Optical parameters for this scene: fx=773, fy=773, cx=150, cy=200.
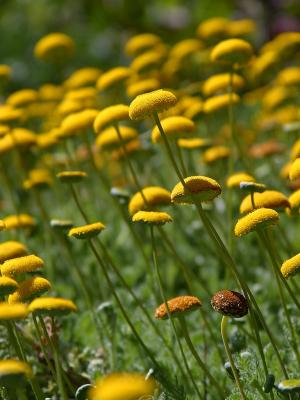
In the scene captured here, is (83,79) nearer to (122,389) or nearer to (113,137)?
(113,137)

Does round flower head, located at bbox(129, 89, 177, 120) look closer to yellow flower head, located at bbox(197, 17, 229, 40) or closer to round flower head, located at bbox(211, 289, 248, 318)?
round flower head, located at bbox(211, 289, 248, 318)

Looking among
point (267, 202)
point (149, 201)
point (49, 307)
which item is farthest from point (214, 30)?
point (49, 307)

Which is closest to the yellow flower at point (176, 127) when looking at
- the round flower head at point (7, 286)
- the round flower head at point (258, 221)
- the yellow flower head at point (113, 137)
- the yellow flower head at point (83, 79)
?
the yellow flower head at point (113, 137)

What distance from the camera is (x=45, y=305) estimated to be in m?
1.71

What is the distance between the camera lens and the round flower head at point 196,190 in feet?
6.04

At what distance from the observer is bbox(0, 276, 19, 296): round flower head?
5.56 ft

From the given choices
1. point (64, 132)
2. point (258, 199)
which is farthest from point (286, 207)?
point (64, 132)

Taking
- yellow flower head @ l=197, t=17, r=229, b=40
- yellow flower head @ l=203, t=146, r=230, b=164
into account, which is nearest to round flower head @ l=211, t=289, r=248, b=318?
yellow flower head @ l=203, t=146, r=230, b=164

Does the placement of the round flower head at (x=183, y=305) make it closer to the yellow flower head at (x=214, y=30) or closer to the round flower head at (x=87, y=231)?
the round flower head at (x=87, y=231)

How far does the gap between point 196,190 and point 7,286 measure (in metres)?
0.50

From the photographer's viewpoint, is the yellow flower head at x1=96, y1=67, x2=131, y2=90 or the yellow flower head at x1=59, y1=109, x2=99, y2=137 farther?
the yellow flower head at x1=96, y1=67, x2=131, y2=90

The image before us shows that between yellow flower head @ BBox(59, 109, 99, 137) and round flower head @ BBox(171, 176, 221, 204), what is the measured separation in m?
0.91

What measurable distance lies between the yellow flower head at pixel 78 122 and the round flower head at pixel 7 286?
1.09m

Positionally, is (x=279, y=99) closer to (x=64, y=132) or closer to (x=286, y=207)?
(x=64, y=132)
